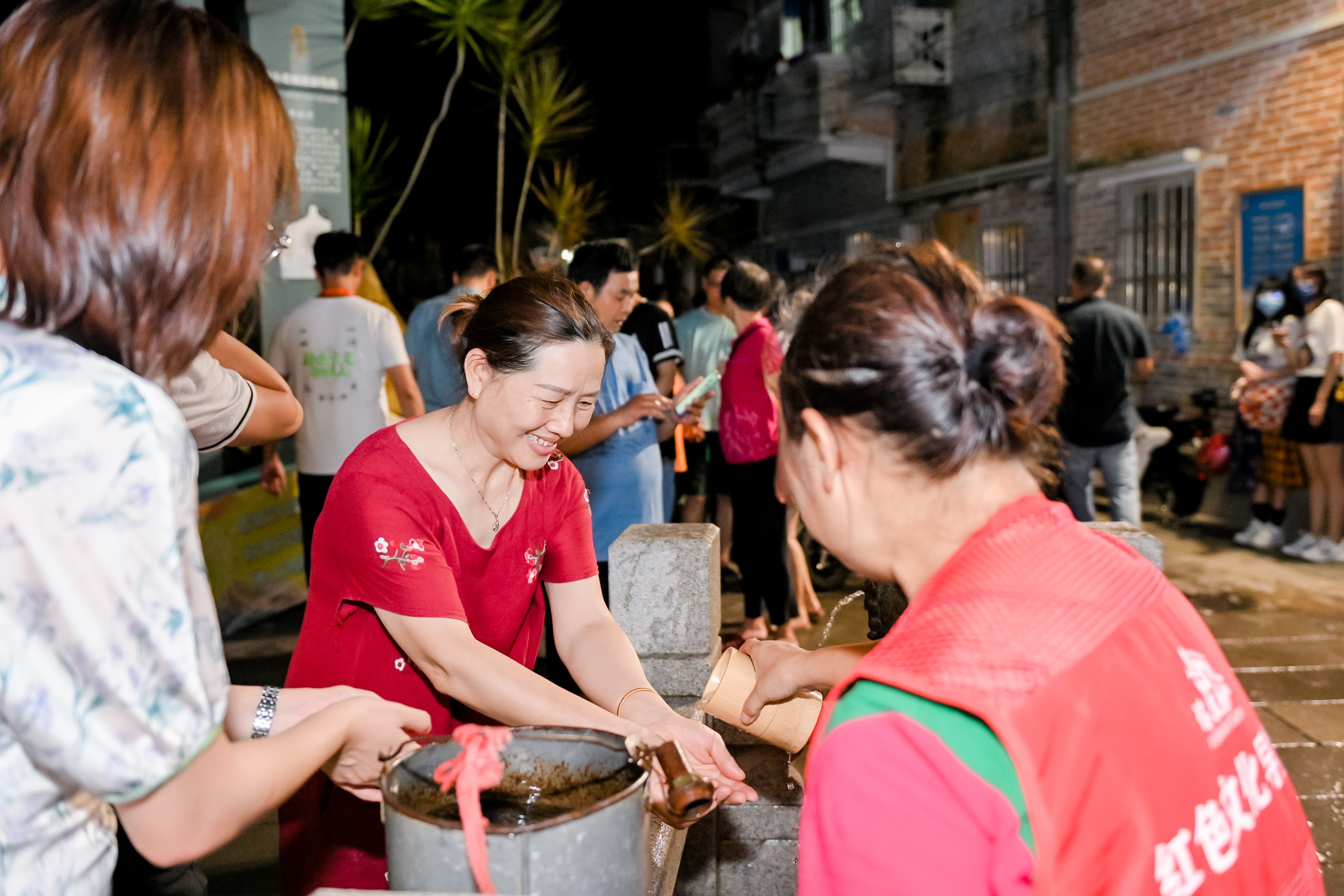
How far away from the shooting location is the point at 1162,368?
1027cm

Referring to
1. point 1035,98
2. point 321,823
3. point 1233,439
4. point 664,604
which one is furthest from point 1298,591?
point 1035,98

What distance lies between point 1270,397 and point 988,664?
23.3 ft

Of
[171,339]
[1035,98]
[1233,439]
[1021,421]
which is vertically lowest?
[1233,439]

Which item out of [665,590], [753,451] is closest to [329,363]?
[753,451]

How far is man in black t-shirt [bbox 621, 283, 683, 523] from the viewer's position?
4887 mm

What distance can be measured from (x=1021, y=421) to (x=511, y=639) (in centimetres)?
128

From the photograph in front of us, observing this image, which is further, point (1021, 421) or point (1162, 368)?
point (1162, 368)

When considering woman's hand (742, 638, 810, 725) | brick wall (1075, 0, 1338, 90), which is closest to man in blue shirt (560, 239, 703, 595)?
woman's hand (742, 638, 810, 725)

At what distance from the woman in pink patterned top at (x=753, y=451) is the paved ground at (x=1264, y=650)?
0.46m

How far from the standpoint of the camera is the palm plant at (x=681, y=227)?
14609mm

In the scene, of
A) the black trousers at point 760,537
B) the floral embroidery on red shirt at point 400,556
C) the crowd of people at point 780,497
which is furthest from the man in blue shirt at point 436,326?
the crowd of people at point 780,497

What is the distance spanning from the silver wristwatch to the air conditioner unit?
13.9m

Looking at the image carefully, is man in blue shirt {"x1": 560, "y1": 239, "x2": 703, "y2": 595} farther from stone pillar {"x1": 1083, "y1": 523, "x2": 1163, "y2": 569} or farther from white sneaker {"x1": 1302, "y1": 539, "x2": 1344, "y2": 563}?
white sneaker {"x1": 1302, "y1": 539, "x2": 1344, "y2": 563}

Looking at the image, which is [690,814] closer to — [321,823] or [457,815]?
[457,815]
